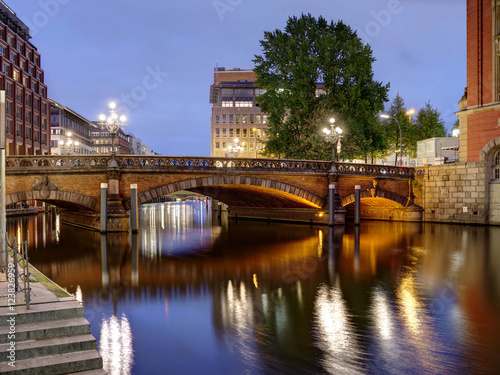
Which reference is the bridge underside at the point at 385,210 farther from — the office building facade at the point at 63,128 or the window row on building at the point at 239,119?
the office building facade at the point at 63,128

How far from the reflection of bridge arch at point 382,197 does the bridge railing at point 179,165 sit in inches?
62.8

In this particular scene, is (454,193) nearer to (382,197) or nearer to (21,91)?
(382,197)

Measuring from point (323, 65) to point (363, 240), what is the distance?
68.0 ft

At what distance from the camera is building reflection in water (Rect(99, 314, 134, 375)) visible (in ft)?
24.9

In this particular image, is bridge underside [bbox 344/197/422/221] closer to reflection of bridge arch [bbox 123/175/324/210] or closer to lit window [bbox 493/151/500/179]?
lit window [bbox 493/151/500/179]

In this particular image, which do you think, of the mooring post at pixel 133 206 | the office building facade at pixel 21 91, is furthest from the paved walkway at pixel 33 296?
the office building facade at pixel 21 91

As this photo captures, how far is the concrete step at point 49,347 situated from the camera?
22.1 feet

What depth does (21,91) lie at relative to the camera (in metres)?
64.8

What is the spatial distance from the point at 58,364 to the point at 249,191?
33082 millimetres

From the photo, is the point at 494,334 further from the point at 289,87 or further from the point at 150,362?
the point at 289,87

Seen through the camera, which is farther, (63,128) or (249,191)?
(63,128)

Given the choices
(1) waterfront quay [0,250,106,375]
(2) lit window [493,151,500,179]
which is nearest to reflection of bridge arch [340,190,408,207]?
(2) lit window [493,151,500,179]

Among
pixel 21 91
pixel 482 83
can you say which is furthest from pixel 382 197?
pixel 21 91

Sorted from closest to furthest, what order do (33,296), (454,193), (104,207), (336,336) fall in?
(33,296)
(336,336)
(104,207)
(454,193)
